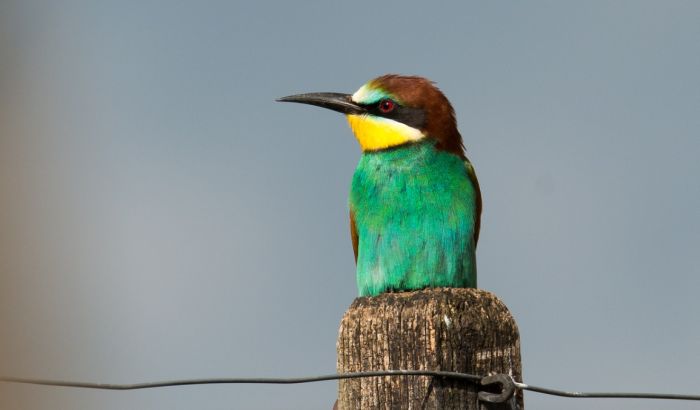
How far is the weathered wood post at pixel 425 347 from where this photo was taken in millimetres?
2500

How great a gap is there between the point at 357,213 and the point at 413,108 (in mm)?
768

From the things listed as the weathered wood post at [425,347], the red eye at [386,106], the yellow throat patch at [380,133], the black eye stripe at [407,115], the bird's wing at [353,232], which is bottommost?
the weathered wood post at [425,347]

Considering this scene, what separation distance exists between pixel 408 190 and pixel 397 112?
0.63 metres

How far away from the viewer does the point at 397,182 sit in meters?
4.92

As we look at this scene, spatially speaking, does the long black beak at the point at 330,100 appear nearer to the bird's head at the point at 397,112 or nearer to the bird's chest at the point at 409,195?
the bird's head at the point at 397,112

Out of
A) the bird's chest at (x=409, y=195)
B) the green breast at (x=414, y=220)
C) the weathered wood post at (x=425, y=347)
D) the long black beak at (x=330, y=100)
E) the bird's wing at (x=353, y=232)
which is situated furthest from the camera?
the long black beak at (x=330, y=100)

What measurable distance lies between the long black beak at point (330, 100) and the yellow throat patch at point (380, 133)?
0.11 m

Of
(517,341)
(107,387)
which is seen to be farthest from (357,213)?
(107,387)

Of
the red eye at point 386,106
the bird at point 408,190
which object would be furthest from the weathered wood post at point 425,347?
the red eye at point 386,106

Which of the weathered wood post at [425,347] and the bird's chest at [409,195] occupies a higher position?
the bird's chest at [409,195]

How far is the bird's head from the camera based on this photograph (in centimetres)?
518

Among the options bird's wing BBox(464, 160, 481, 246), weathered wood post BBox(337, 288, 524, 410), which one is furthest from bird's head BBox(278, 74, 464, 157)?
weathered wood post BBox(337, 288, 524, 410)

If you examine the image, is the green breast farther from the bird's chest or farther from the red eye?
the red eye

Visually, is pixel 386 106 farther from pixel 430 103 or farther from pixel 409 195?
pixel 409 195
